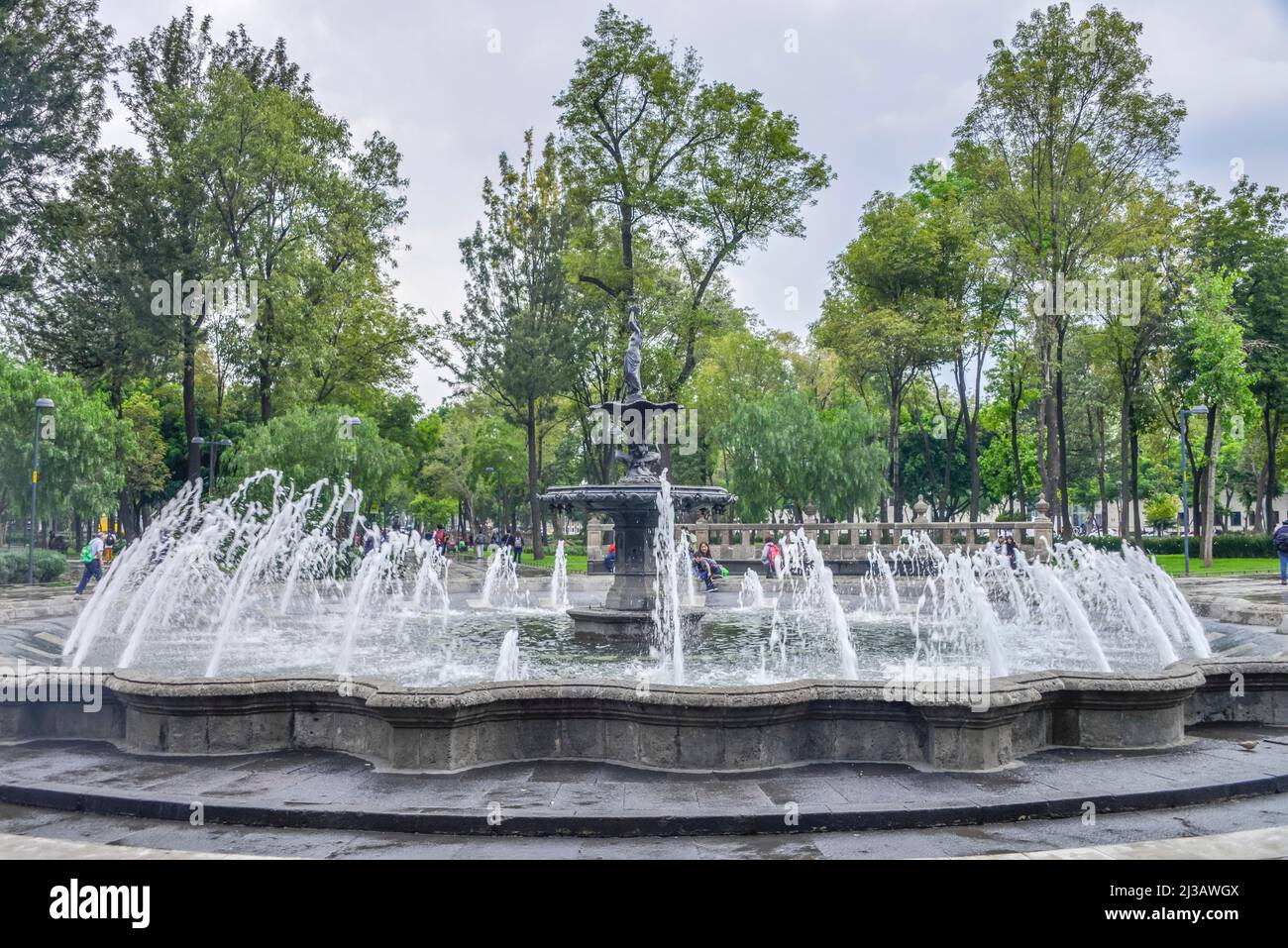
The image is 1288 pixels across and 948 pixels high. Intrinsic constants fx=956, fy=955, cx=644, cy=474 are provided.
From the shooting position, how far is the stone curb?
5.89 m

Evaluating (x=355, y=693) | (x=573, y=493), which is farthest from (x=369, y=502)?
(x=355, y=693)

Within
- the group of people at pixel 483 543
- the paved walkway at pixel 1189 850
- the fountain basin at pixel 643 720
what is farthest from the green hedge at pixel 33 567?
the paved walkway at pixel 1189 850

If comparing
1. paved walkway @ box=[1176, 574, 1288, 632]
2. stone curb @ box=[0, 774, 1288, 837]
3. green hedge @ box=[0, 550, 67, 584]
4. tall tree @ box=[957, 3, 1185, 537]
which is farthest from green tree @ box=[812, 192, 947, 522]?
stone curb @ box=[0, 774, 1288, 837]

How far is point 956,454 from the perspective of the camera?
2648 inches

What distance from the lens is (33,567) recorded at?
26.2m

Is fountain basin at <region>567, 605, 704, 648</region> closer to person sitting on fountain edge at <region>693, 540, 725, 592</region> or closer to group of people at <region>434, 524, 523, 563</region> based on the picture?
person sitting on fountain edge at <region>693, 540, 725, 592</region>

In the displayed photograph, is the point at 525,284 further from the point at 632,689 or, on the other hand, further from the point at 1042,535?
the point at 632,689

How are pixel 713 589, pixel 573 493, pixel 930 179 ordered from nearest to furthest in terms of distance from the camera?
pixel 573 493 < pixel 713 589 < pixel 930 179

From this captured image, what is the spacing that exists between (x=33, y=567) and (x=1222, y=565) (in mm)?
40234

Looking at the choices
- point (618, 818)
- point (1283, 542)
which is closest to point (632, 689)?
point (618, 818)

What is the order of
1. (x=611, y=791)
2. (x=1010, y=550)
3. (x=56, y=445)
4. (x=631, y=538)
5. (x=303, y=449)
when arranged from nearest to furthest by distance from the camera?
(x=611, y=791) < (x=631, y=538) < (x=1010, y=550) < (x=303, y=449) < (x=56, y=445)

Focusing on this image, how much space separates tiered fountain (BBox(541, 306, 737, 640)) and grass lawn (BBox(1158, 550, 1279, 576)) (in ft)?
77.1
